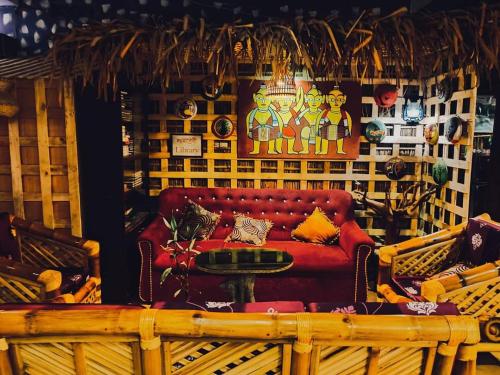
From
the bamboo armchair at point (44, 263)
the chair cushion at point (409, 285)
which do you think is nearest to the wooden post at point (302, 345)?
the chair cushion at point (409, 285)

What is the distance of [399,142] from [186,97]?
7.93ft

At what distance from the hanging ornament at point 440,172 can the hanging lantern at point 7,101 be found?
13.1 ft

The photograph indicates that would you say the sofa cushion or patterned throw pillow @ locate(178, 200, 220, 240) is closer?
the sofa cushion

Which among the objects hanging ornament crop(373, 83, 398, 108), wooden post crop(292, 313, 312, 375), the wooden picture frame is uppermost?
hanging ornament crop(373, 83, 398, 108)

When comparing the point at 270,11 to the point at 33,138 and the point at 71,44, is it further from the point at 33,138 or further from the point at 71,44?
the point at 33,138

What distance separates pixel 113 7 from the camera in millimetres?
4340

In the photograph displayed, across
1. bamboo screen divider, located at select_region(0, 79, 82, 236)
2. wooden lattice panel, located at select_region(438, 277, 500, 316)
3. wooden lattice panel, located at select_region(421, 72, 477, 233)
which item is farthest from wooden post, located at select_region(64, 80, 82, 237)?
wooden lattice panel, located at select_region(421, 72, 477, 233)

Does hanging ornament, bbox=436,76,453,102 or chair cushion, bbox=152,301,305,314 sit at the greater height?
hanging ornament, bbox=436,76,453,102

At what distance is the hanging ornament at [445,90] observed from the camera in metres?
3.74

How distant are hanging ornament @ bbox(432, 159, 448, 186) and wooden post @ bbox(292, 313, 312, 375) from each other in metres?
3.15

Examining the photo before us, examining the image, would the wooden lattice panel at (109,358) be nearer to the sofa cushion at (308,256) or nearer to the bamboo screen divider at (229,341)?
the bamboo screen divider at (229,341)

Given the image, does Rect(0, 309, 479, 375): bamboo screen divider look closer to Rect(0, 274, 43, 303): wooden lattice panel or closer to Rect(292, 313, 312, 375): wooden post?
Rect(292, 313, 312, 375): wooden post

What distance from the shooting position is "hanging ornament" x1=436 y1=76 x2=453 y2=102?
3.74 m

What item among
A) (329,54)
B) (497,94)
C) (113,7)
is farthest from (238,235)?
(113,7)
